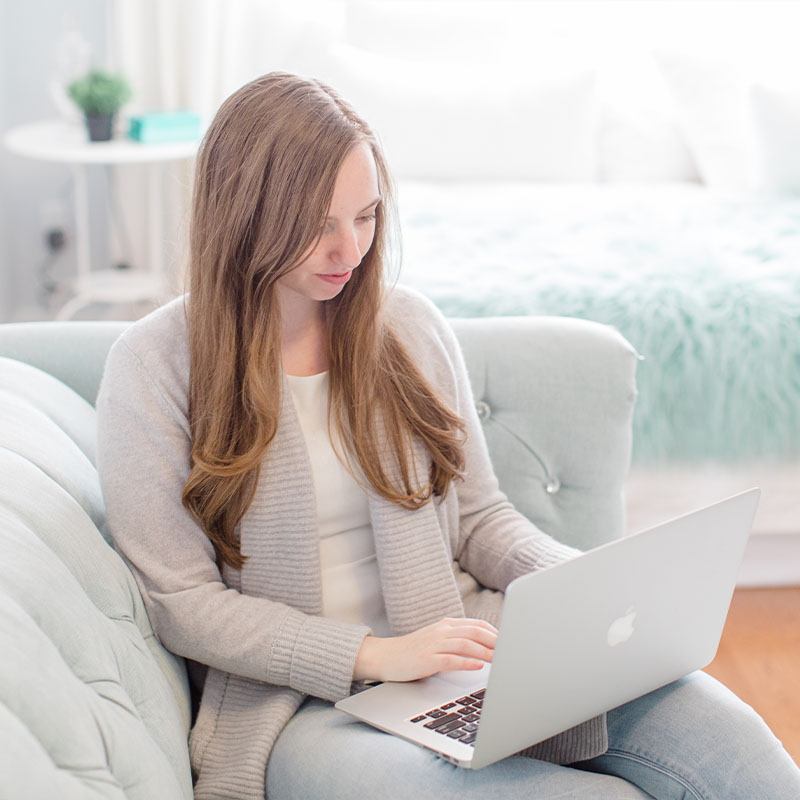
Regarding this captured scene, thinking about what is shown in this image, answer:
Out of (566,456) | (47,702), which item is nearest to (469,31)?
(566,456)

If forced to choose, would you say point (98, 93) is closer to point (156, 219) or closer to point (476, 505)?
point (156, 219)

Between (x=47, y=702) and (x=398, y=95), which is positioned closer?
(x=47, y=702)

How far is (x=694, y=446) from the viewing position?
2.06 m

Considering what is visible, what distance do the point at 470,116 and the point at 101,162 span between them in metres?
1.09

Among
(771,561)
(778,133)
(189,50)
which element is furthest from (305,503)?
(189,50)

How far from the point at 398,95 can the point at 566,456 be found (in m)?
1.82

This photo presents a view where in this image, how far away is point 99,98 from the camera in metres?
2.96

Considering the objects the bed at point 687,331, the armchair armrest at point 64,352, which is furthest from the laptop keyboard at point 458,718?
the bed at point 687,331

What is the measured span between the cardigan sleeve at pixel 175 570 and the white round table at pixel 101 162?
5.51ft

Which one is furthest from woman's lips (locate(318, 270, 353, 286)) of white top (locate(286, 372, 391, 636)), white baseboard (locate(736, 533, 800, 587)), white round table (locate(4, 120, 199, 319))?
white round table (locate(4, 120, 199, 319))

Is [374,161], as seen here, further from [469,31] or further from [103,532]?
[469,31]

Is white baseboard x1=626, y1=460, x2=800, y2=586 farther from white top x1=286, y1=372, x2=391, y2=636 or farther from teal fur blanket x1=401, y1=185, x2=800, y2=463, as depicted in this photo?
white top x1=286, y1=372, x2=391, y2=636

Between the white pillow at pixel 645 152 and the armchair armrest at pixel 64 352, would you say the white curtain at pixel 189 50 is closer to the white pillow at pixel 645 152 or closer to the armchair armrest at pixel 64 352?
the white pillow at pixel 645 152

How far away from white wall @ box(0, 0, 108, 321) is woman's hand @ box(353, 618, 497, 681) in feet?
8.88
